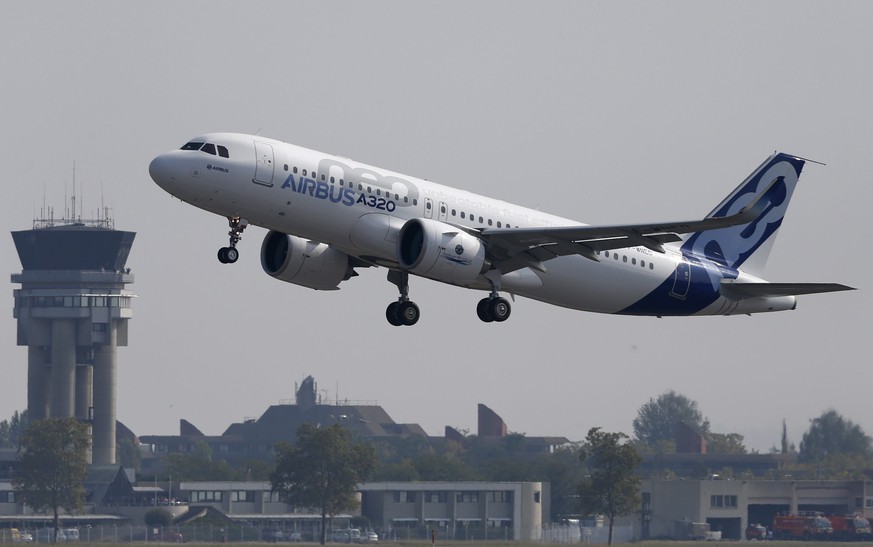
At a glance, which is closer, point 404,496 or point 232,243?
point 232,243

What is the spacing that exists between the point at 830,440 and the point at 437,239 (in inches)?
5013

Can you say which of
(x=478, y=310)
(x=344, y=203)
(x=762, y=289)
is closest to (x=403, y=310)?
(x=478, y=310)

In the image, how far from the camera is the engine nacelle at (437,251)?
58.9 metres

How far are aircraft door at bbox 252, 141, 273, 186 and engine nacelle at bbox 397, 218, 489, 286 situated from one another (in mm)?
5318

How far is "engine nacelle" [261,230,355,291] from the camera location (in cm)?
6325

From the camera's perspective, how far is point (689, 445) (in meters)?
194

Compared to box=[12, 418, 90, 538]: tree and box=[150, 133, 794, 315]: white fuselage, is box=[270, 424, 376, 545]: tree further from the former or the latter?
box=[150, 133, 794, 315]: white fuselage

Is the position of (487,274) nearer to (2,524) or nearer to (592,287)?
(592,287)

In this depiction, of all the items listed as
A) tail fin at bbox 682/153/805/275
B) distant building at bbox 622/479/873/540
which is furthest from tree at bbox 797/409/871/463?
tail fin at bbox 682/153/805/275

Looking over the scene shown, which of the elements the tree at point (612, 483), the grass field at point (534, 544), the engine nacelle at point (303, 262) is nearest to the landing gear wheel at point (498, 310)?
the engine nacelle at point (303, 262)

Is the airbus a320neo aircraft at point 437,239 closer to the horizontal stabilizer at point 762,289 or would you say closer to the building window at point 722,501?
the horizontal stabilizer at point 762,289

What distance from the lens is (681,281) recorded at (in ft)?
222

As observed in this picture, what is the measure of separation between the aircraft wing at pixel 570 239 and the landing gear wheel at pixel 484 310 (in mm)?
1336

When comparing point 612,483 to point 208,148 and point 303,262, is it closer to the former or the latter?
point 303,262
